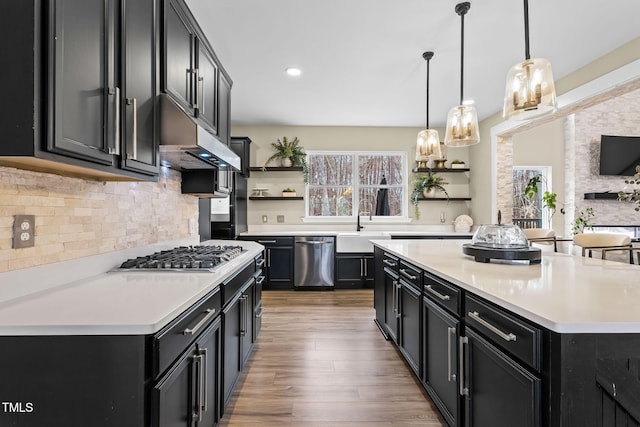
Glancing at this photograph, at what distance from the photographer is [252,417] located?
76.7 inches

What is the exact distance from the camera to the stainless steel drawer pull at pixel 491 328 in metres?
1.16

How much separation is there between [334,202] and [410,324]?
11.7ft

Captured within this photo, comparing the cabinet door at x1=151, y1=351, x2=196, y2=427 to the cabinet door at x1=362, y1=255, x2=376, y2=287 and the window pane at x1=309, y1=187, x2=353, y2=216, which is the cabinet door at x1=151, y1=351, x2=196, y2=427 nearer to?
the cabinet door at x1=362, y1=255, x2=376, y2=287

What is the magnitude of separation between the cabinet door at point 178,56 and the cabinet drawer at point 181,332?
115cm

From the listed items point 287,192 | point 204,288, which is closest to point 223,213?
point 287,192

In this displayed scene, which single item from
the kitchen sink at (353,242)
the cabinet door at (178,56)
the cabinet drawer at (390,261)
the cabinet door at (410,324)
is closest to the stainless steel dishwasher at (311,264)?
the kitchen sink at (353,242)

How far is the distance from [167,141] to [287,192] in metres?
3.78

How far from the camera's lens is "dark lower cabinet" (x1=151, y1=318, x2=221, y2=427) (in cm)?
107

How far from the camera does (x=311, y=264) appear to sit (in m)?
5.02

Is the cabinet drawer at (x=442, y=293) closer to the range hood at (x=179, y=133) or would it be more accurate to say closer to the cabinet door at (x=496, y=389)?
the cabinet door at (x=496, y=389)

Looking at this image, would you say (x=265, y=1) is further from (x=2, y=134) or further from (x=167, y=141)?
(x=2, y=134)

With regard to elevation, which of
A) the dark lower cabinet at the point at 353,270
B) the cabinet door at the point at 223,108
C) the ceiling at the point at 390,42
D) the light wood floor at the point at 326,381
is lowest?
the light wood floor at the point at 326,381

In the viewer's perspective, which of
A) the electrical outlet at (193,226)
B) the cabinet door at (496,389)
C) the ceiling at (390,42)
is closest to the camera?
the cabinet door at (496,389)

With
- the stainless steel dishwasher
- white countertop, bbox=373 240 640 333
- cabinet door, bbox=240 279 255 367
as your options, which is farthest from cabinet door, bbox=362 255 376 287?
white countertop, bbox=373 240 640 333
